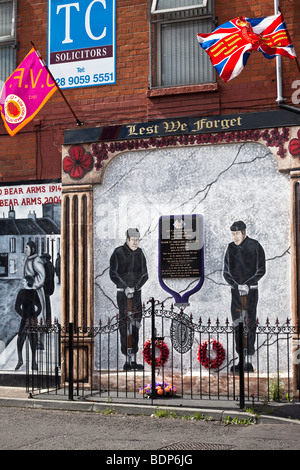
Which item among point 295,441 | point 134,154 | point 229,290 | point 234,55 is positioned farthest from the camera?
point 134,154

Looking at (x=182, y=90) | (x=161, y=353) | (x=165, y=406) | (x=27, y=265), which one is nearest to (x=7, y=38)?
(x=182, y=90)

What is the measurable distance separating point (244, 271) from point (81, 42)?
5324mm

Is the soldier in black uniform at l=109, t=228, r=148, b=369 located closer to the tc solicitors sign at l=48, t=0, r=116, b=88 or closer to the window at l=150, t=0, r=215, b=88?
the window at l=150, t=0, r=215, b=88

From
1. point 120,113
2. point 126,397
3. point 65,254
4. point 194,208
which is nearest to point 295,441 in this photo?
point 126,397

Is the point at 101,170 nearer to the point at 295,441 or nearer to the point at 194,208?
the point at 194,208

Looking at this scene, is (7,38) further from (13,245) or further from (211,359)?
(211,359)

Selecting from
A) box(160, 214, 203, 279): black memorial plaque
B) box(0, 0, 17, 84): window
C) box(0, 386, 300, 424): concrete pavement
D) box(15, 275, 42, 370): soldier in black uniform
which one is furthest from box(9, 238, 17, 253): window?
box(0, 0, 17, 84): window

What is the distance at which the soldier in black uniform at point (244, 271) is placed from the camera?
11188 mm

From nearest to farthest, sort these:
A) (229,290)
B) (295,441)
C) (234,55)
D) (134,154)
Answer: (295,441), (234,55), (229,290), (134,154)

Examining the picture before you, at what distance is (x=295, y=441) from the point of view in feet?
25.8

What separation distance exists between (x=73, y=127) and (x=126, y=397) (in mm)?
5119

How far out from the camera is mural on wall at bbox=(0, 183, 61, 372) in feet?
41.4

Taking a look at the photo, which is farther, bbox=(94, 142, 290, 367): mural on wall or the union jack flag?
bbox=(94, 142, 290, 367): mural on wall

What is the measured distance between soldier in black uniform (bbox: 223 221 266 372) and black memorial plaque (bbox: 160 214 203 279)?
548 mm
